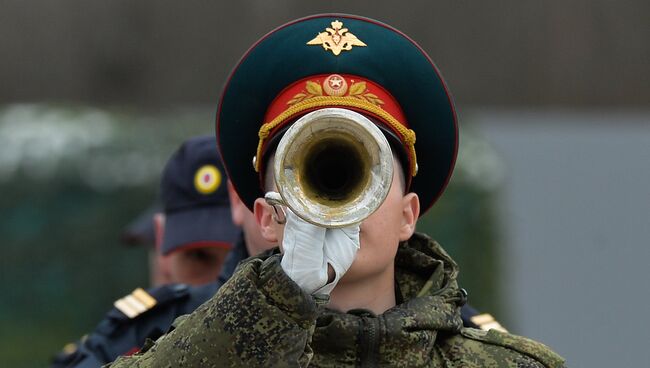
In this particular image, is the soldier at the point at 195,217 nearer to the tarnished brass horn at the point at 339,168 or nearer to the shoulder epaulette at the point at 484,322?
the shoulder epaulette at the point at 484,322

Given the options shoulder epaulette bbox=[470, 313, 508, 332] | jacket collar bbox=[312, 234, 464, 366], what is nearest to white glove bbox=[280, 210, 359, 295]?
jacket collar bbox=[312, 234, 464, 366]

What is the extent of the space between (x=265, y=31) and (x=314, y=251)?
24.6 feet

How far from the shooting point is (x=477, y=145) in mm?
7973

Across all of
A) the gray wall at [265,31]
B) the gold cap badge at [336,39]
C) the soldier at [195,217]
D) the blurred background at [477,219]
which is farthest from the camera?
the gray wall at [265,31]

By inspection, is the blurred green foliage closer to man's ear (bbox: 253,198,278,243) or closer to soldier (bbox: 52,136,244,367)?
soldier (bbox: 52,136,244,367)

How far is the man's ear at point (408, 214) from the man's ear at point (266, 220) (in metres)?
0.25

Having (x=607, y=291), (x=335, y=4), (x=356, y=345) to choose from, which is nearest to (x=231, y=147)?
(x=356, y=345)

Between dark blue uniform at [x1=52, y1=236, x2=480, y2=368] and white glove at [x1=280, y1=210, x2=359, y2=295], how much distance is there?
4.34ft

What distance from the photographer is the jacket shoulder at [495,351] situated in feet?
9.63

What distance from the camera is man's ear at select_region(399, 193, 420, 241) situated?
288cm

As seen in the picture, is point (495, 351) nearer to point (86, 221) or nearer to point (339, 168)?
point (339, 168)

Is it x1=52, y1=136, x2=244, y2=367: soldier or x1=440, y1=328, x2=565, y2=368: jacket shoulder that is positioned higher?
x1=440, y1=328, x2=565, y2=368: jacket shoulder

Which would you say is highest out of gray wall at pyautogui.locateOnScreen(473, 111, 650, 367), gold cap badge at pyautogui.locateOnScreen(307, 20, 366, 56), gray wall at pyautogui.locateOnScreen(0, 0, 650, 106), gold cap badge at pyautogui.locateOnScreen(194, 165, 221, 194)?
gold cap badge at pyautogui.locateOnScreen(307, 20, 366, 56)

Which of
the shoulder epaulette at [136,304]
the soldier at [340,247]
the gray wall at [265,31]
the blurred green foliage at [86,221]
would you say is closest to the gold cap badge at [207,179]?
the shoulder epaulette at [136,304]
